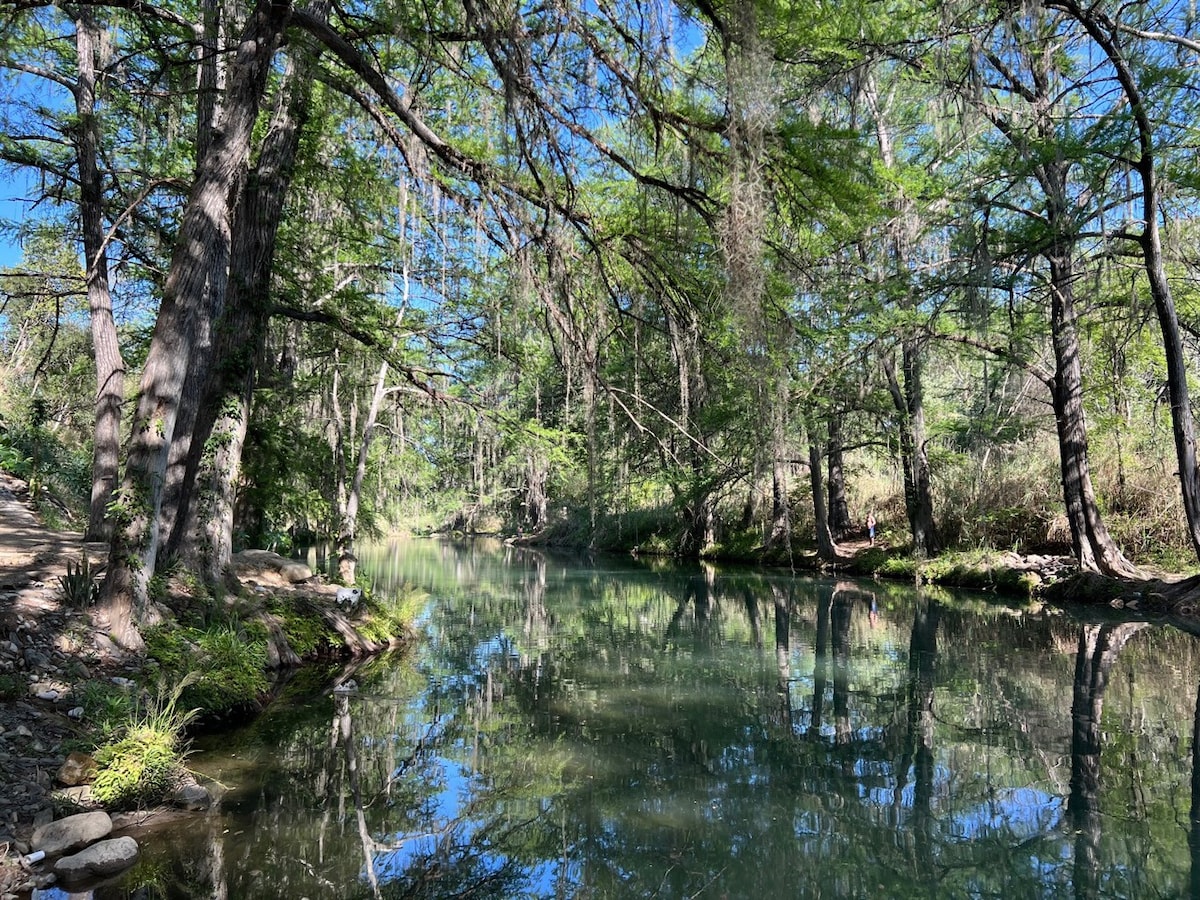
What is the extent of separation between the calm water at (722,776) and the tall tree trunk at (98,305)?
4067 millimetres

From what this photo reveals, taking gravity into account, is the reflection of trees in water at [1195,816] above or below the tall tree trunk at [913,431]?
below

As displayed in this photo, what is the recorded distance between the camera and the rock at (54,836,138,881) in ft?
11.3

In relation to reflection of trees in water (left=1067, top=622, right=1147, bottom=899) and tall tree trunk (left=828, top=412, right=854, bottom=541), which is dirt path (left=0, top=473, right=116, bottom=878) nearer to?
reflection of trees in water (left=1067, top=622, right=1147, bottom=899)

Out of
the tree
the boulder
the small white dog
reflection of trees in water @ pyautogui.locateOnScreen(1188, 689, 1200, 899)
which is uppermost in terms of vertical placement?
the tree

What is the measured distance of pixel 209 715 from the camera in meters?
6.00

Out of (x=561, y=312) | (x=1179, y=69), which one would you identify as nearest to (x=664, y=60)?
(x=561, y=312)

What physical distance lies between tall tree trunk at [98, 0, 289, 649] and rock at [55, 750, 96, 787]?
62.9 inches

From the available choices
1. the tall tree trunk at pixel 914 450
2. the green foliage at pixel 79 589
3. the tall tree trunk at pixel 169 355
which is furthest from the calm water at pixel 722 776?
the tall tree trunk at pixel 914 450

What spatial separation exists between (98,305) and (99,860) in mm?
7929

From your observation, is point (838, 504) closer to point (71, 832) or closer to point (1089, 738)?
point (1089, 738)

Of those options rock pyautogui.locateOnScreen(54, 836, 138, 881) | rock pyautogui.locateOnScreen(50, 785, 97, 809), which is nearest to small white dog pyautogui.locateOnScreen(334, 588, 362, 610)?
rock pyautogui.locateOnScreen(50, 785, 97, 809)

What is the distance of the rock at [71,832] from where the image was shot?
11.7 ft

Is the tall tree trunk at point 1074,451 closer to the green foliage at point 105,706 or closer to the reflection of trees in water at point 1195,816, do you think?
the reflection of trees in water at point 1195,816

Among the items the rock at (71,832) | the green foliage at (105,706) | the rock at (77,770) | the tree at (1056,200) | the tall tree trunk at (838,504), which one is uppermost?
the tree at (1056,200)
